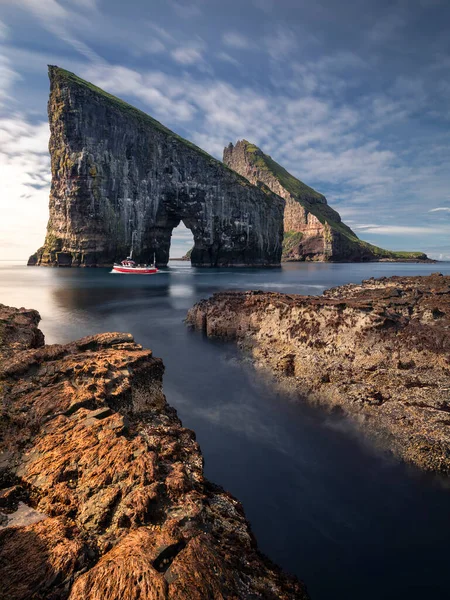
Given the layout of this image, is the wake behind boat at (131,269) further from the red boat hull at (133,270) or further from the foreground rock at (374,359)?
the foreground rock at (374,359)

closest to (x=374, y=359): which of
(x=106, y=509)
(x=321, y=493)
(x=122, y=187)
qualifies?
(x=321, y=493)

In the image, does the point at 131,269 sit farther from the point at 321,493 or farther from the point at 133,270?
the point at 321,493

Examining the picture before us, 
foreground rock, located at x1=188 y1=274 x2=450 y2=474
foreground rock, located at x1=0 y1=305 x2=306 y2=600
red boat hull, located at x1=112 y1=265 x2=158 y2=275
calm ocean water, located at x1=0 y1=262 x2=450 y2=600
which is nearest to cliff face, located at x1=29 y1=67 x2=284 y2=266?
red boat hull, located at x1=112 y1=265 x2=158 y2=275

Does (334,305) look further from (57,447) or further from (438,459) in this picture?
(57,447)

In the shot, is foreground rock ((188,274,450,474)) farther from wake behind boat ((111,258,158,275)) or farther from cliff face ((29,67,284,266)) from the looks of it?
cliff face ((29,67,284,266))

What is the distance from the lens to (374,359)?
1265 centimetres

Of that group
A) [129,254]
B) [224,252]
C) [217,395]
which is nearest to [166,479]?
[217,395]

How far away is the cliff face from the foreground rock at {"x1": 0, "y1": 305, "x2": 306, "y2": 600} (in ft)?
321

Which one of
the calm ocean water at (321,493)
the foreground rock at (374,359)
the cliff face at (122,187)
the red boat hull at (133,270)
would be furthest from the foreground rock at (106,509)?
the cliff face at (122,187)

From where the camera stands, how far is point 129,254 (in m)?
102

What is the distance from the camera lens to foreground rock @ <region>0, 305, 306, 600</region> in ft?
9.74

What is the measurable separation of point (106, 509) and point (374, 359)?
11.7m

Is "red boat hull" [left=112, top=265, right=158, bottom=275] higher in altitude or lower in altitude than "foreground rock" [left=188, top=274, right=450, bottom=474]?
higher

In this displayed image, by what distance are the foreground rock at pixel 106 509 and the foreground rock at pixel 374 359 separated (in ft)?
21.6
